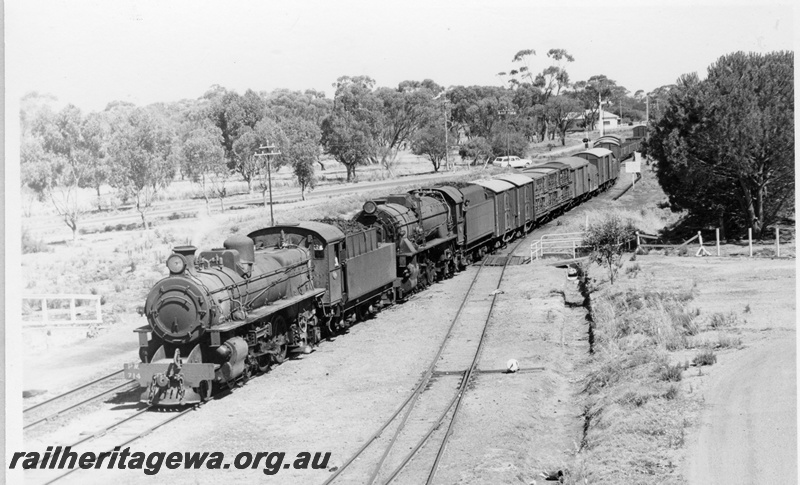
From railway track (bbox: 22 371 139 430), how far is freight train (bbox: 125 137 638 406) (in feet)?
4.57

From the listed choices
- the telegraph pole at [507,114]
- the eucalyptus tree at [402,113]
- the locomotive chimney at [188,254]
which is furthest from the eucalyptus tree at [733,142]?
the eucalyptus tree at [402,113]

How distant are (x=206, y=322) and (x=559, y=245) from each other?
25228 mm

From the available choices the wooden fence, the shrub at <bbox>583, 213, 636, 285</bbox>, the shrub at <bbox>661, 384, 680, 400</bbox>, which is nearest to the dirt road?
the shrub at <bbox>661, 384, 680, 400</bbox>

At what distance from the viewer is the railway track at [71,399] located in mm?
16281

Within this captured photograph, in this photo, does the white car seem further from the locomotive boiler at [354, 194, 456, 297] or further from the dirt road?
the dirt road

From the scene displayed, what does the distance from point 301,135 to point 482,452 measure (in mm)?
45263

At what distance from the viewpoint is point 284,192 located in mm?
62906

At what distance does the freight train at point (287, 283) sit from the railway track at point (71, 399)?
139 cm

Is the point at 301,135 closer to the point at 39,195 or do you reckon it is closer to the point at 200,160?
the point at 200,160

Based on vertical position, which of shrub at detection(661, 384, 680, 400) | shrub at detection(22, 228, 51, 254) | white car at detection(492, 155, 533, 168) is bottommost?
shrub at detection(661, 384, 680, 400)

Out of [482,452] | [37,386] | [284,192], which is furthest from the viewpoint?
[284,192]

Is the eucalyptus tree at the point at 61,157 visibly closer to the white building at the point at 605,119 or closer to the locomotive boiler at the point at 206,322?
the locomotive boiler at the point at 206,322

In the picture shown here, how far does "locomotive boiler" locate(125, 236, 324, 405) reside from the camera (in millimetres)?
16125

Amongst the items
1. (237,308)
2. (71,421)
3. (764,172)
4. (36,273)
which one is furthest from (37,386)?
(764,172)
